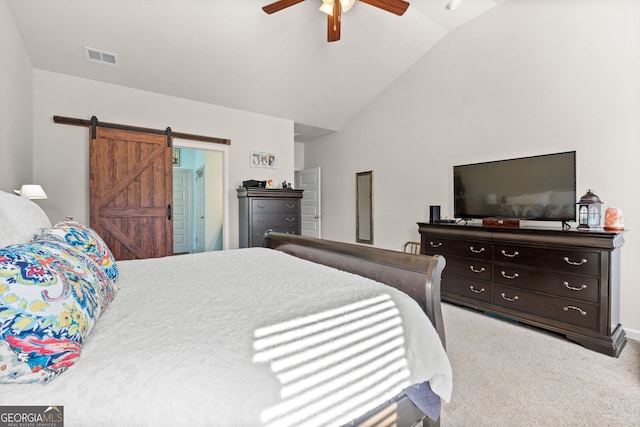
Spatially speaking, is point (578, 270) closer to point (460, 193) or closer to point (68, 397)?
point (460, 193)

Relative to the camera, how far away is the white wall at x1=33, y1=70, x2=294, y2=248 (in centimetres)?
337

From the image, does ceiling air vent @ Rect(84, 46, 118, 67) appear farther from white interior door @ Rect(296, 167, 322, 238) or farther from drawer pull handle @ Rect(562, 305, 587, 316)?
drawer pull handle @ Rect(562, 305, 587, 316)

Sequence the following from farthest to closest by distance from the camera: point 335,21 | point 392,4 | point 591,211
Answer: point 335,21 → point 392,4 → point 591,211

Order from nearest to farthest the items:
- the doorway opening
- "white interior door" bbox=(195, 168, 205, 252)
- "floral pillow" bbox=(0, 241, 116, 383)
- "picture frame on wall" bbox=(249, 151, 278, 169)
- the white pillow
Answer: "floral pillow" bbox=(0, 241, 116, 383), the white pillow, "picture frame on wall" bbox=(249, 151, 278, 169), the doorway opening, "white interior door" bbox=(195, 168, 205, 252)

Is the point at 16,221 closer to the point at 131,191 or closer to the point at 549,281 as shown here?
the point at 131,191

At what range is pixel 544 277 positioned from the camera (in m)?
2.55

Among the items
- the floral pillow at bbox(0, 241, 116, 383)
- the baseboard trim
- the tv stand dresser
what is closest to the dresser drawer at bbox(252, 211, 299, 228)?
the tv stand dresser

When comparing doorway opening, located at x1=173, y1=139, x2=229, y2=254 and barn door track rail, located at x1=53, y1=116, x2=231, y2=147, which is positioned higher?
barn door track rail, located at x1=53, y1=116, x2=231, y2=147

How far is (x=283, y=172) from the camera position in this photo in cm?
519

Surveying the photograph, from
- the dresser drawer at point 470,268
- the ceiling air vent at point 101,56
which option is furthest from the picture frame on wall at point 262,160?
the dresser drawer at point 470,268

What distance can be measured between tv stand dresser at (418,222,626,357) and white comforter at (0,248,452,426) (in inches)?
75.7

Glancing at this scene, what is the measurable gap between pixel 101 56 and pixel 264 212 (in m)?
2.62

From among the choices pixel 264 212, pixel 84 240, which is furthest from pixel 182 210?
pixel 84 240

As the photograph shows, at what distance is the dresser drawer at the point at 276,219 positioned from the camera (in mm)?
4336
